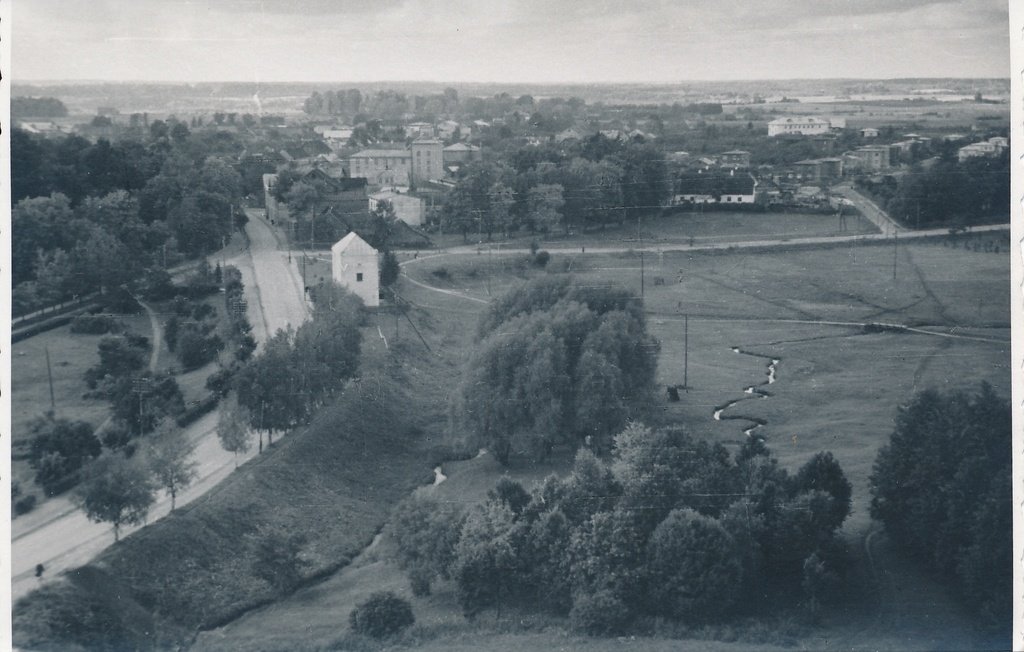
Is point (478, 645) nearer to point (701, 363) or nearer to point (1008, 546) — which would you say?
point (1008, 546)

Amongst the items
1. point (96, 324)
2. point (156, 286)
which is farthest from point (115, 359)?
point (156, 286)

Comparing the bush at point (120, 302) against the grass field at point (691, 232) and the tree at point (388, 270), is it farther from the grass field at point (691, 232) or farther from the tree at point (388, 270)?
the grass field at point (691, 232)

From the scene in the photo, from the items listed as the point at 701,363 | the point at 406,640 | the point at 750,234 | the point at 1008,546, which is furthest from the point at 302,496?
the point at 750,234

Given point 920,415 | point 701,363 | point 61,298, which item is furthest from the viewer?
point 701,363

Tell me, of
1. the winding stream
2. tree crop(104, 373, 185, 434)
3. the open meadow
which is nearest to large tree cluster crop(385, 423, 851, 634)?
the open meadow

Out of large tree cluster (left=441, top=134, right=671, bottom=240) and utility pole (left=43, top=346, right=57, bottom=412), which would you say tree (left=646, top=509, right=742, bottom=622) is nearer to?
utility pole (left=43, top=346, right=57, bottom=412)

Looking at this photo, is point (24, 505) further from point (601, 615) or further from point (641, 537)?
point (641, 537)
